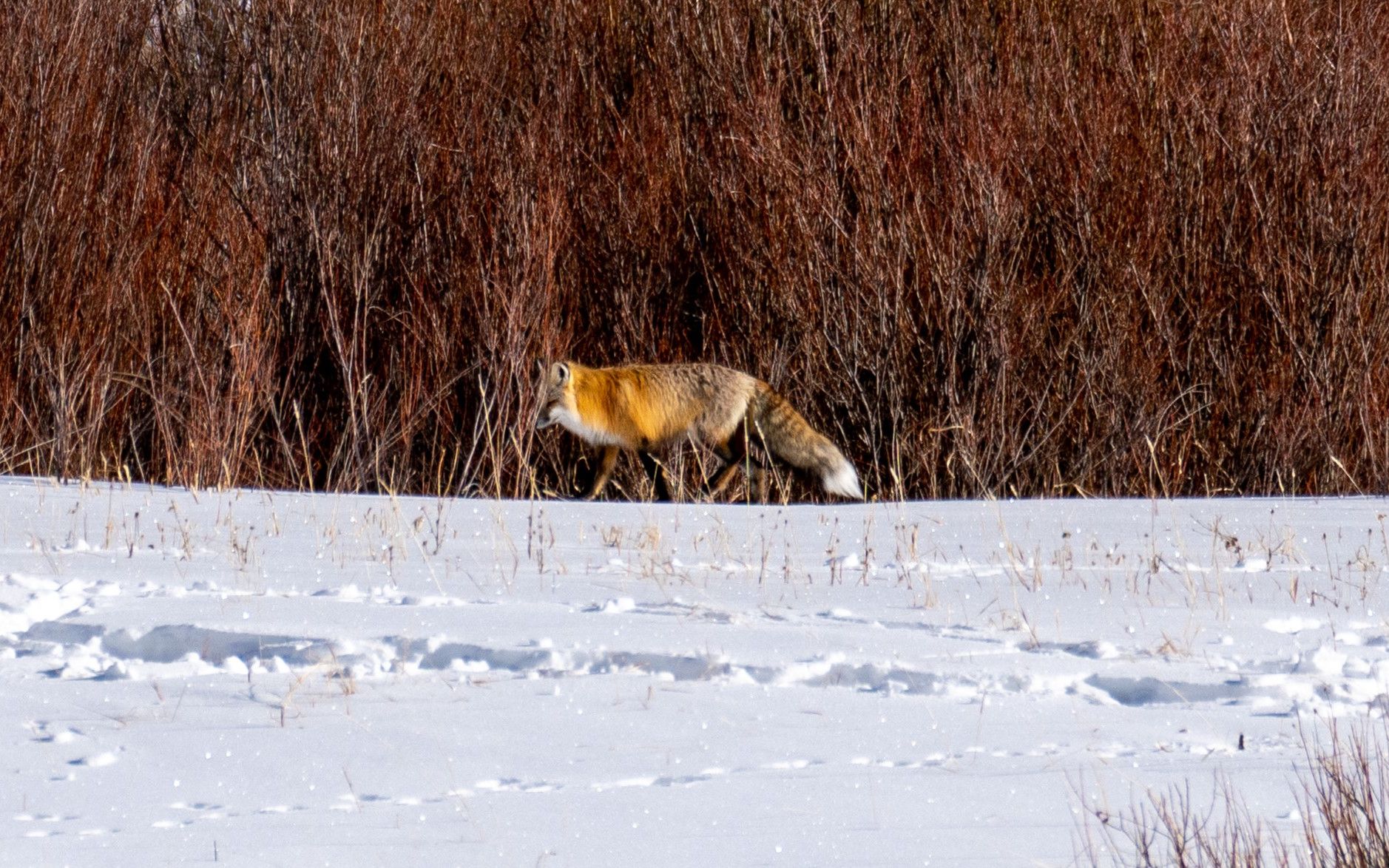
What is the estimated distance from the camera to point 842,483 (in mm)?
9266

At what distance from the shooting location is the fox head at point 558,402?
9250mm

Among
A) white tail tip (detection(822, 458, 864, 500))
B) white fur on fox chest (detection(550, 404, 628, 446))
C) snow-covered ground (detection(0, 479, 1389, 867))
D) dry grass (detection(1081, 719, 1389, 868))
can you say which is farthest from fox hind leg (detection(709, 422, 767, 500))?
dry grass (detection(1081, 719, 1389, 868))

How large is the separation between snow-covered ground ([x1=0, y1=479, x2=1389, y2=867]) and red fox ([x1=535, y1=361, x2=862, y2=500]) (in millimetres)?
2894

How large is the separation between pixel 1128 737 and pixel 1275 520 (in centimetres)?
439

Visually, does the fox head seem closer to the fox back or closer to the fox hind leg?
the fox back

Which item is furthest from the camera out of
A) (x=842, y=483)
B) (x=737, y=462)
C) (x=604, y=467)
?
(x=737, y=462)

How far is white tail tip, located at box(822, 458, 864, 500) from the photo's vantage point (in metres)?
9.27

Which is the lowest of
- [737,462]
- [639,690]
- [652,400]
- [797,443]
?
[737,462]

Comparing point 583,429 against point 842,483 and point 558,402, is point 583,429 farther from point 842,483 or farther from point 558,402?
point 842,483

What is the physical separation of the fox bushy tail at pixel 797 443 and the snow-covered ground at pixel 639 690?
2864 millimetres

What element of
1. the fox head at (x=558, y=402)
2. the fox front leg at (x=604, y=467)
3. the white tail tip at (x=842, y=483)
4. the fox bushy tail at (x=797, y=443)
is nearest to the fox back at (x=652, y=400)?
the fox head at (x=558, y=402)

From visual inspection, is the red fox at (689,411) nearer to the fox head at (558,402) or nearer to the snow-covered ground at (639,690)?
the fox head at (558,402)

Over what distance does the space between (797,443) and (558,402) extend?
1.41m

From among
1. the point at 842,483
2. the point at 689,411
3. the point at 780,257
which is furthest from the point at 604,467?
the point at 780,257
